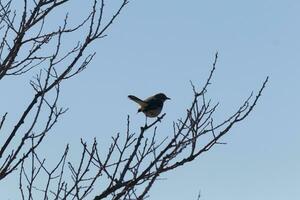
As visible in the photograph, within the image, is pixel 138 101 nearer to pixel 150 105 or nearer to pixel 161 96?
pixel 150 105

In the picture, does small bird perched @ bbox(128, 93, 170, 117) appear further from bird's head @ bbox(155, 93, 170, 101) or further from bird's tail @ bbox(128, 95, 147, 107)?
bird's head @ bbox(155, 93, 170, 101)

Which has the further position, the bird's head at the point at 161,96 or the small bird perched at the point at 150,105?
the bird's head at the point at 161,96

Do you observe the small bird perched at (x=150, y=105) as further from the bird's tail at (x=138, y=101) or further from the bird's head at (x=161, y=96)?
the bird's head at (x=161, y=96)

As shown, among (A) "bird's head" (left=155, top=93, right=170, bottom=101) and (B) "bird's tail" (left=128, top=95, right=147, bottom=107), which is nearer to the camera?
(B) "bird's tail" (left=128, top=95, right=147, bottom=107)

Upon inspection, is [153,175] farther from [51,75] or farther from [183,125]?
[51,75]

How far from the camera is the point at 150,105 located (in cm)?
1225

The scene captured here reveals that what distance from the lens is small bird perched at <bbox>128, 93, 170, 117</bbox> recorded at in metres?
12.0

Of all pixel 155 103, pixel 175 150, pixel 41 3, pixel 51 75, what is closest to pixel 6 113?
pixel 51 75

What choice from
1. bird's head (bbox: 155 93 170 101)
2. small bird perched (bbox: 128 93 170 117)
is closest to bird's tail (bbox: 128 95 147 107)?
small bird perched (bbox: 128 93 170 117)

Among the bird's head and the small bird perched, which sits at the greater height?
the bird's head

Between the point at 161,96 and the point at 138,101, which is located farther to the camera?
the point at 161,96

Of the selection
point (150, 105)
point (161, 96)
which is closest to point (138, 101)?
point (150, 105)

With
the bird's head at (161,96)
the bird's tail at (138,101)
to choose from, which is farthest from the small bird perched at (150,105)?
the bird's head at (161,96)

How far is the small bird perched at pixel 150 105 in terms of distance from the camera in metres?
12.0
